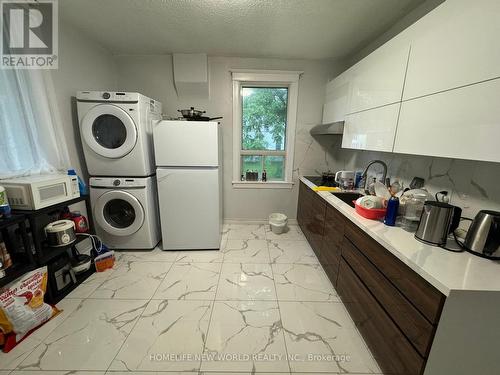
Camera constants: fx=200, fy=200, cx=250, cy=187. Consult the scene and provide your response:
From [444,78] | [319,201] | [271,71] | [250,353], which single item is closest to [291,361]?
[250,353]

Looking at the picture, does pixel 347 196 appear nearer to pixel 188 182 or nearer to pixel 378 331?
pixel 378 331

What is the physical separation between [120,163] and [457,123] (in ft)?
8.40

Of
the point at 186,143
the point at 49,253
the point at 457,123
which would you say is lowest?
the point at 49,253

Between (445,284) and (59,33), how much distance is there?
3230mm

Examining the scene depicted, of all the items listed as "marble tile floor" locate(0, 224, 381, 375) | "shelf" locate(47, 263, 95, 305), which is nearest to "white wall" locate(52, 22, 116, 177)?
"shelf" locate(47, 263, 95, 305)

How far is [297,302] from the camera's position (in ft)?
5.34

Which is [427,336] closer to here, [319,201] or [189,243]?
[319,201]

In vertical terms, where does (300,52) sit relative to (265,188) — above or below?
above

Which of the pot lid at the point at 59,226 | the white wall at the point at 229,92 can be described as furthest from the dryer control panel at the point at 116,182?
the white wall at the point at 229,92

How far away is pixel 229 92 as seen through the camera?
8.93ft

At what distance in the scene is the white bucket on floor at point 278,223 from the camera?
278 cm

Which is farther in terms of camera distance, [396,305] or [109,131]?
[109,131]

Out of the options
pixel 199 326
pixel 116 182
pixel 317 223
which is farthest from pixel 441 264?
pixel 116 182

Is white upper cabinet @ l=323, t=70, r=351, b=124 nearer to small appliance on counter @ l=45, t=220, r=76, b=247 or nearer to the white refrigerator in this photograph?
the white refrigerator
